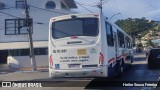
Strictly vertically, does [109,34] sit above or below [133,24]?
below

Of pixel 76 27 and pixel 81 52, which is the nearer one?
pixel 81 52

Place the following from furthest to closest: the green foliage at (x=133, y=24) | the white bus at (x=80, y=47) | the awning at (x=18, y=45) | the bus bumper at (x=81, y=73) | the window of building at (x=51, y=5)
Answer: the green foliage at (x=133, y=24) < the window of building at (x=51, y=5) < the awning at (x=18, y=45) < the white bus at (x=80, y=47) < the bus bumper at (x=81, y=73)

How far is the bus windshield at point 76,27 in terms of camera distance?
1403 cm

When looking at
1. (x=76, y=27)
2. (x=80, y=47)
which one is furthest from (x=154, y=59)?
(x=80, y=47)

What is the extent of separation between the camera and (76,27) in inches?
559

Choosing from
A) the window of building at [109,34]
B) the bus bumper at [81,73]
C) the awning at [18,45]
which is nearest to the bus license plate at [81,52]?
the bus bumper at [81,73]

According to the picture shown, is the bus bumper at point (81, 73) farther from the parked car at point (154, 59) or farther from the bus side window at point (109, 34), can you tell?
the parked car at point (154, 59)

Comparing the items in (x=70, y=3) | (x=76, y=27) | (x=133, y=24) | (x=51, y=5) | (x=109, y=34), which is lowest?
(x=109, y=34)

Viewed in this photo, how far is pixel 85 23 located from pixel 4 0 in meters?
36.2

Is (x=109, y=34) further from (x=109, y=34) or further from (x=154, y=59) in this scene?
(x=154, y=59)

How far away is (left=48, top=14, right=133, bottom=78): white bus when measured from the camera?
44.6 ft

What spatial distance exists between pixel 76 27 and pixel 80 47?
945 millimetres

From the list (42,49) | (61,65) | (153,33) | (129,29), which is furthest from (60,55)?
(153,33)

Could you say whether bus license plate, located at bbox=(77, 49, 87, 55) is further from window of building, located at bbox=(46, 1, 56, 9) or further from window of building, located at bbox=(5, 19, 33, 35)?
window of building, located at bbox=(46, 1, 56, 9)
